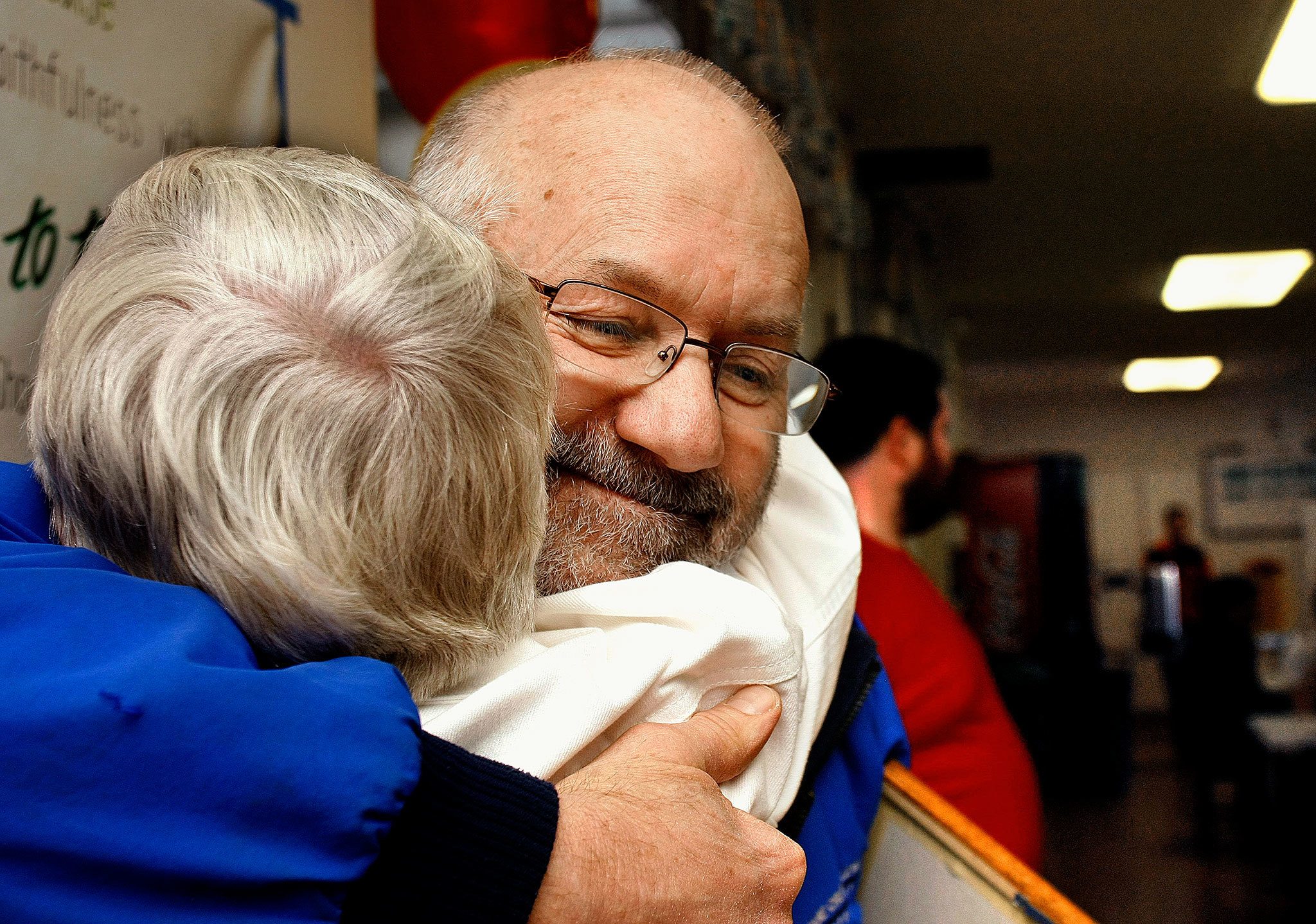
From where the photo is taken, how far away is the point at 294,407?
498mm

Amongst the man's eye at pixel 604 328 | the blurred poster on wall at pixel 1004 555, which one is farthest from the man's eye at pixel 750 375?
the blurred poster on wall at pixel 1004 555

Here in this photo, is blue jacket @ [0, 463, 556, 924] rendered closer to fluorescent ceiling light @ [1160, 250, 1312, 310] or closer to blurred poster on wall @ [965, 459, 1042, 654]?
blurred poster on wall @ [965, 459, 1042, 654]

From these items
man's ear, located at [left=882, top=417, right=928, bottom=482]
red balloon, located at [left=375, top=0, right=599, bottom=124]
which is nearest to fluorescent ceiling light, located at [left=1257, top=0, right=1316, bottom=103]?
man's ear, located at [left=882, top=417, right=928, bottom=482]

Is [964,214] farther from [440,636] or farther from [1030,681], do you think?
[440,636]

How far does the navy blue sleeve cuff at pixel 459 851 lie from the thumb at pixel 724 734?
155 millimetres

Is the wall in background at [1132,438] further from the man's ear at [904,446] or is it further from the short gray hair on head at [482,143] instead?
the short gray hair on head at [482,143]

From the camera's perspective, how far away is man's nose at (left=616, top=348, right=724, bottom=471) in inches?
37.0

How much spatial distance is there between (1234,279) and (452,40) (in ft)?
25.9

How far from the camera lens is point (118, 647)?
16.9 inches

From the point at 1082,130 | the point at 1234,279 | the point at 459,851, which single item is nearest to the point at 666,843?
the point at 459,851

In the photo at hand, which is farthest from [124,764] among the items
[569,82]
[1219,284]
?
[1219,284]

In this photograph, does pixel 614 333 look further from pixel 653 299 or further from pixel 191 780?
pixel 191 780

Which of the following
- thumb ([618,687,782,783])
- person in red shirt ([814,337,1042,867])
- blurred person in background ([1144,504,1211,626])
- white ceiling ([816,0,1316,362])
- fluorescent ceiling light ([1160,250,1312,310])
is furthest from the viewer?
blurred person in background ([1144,504,1211,626])

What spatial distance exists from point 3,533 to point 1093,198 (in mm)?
6663
